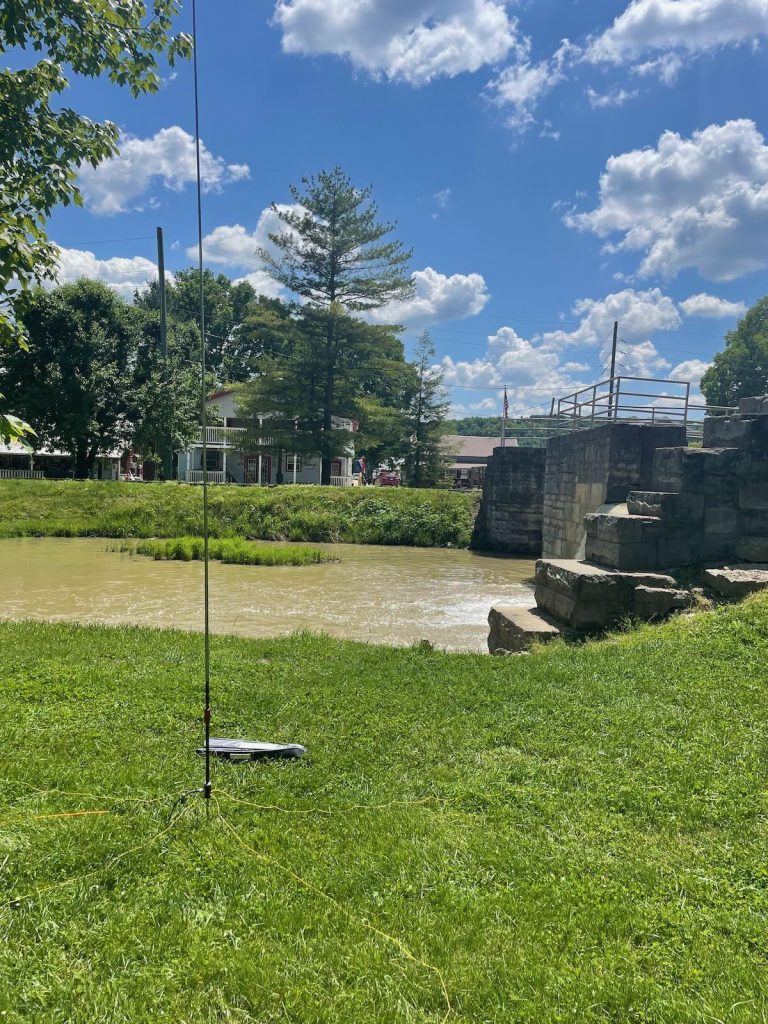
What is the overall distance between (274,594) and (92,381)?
2502 centimetres

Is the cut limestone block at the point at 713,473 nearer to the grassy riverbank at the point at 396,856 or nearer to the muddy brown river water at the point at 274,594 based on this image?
the muddy brown river water at the point at 274,594

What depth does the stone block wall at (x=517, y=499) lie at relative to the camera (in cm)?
2361

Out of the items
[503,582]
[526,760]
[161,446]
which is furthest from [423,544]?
[526,760]

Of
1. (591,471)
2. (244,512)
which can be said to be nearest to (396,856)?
(591,471)

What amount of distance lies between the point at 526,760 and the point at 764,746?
54.8 inches

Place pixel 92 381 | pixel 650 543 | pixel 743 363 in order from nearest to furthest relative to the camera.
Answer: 1. pixel 650 543
2. pixel 92 381
3. pixel 743 363

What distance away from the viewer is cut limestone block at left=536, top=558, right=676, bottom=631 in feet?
25.6

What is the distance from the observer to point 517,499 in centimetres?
2372

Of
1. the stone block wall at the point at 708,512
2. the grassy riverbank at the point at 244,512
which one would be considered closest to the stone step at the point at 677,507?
the stone block wall at the point at 708,512

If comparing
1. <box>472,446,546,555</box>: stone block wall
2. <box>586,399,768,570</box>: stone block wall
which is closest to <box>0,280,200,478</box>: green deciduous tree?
<box>472,446,546,555</box>: stone block wall

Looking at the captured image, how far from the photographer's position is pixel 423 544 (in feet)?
83.4

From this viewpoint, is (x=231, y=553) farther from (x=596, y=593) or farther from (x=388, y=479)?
(x=388, y=479)

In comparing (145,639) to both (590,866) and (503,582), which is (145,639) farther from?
(503,582)

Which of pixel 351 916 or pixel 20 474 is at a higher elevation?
pixel 20 474
